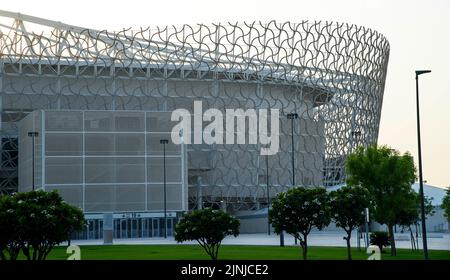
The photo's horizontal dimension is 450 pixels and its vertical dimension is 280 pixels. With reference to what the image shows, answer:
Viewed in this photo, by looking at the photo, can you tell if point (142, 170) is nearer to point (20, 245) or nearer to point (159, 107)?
point (159, 107)

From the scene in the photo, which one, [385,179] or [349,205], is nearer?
[349,205]

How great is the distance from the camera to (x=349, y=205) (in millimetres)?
40375

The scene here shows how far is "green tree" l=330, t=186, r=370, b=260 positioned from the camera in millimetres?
40312

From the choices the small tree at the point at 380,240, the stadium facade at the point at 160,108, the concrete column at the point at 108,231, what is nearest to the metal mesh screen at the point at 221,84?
the stadium facade at the point at 160,108

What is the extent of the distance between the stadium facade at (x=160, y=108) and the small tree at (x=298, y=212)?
168ft

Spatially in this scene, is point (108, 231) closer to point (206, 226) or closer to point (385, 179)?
point (385, 179)

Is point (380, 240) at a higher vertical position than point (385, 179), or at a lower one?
lower

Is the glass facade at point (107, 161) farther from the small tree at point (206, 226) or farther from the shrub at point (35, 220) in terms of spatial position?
the shrub at point (35, 220)

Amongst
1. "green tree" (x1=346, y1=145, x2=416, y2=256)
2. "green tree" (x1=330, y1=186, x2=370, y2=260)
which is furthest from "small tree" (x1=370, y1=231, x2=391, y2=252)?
"green tree" (x1=330, y1=186, x2=370, y2=260)

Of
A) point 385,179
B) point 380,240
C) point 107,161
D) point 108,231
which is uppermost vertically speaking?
point 107,161

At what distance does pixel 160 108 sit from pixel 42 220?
70.8m

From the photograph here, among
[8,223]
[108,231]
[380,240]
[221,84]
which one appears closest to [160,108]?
[221,84]

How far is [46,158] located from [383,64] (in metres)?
50.7

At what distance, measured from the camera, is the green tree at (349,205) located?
40.3 metres
